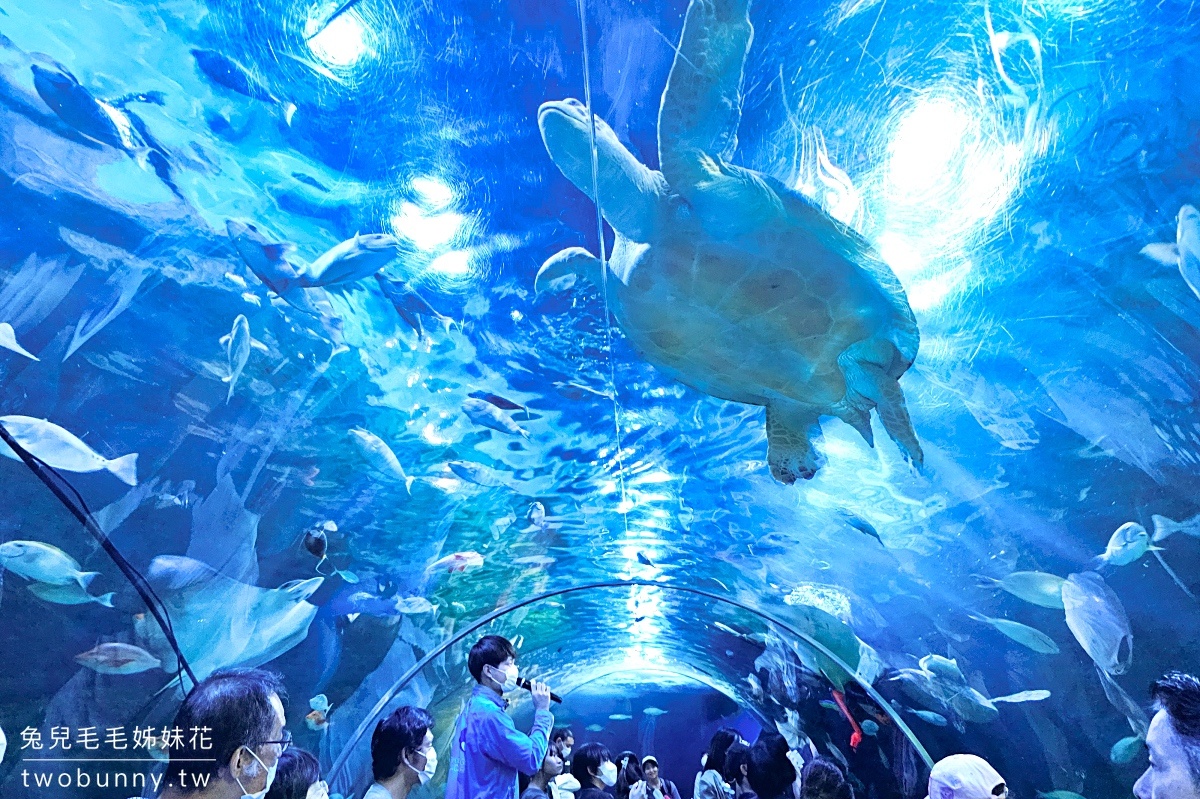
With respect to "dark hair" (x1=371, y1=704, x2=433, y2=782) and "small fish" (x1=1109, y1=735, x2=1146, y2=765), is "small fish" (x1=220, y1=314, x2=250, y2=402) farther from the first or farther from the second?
"small fish" (x1=1109, y1=735, x2=1146, y2=765)

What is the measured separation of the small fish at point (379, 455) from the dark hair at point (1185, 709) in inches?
251

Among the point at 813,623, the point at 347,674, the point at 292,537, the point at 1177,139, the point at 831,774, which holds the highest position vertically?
the point at 1177,139

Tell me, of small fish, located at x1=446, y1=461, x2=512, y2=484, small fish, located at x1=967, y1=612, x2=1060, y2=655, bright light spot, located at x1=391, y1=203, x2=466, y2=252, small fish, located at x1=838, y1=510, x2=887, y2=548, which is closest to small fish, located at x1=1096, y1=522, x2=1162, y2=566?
small fish, located at x1=967, y1=612, x2=1060, y2=655

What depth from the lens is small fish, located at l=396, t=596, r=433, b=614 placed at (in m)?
8.62

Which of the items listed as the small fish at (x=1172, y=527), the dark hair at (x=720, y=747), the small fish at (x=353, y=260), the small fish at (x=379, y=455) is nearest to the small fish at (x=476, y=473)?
the small fish at (x=379, y=455)

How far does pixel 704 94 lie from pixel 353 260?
289 centimetres

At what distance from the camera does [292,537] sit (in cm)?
669

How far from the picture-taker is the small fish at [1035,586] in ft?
22.3

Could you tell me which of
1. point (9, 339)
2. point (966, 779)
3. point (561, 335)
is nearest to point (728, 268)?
point (561, 335)

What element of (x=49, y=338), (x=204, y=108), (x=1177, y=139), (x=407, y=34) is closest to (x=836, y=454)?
(x=1177, y=139)

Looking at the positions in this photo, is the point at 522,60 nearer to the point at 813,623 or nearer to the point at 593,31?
the point at 593,31

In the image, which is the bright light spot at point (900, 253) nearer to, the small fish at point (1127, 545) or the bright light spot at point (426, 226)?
the bright light spot at point (426, 226)

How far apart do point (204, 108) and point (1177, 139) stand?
628cm

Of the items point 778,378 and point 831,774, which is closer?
point 831,774
